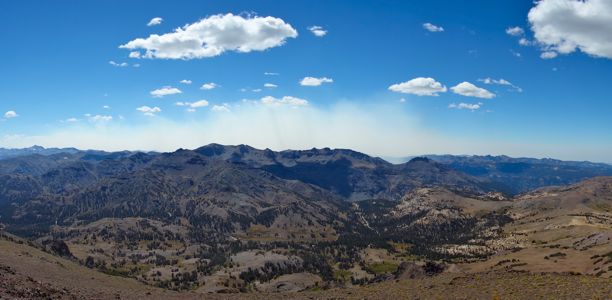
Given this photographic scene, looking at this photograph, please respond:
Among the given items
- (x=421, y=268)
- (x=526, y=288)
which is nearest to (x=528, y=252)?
(x=421, y=268)

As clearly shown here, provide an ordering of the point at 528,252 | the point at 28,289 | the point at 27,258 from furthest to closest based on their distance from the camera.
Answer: the point at 528,252
the point at 27,258
the point at 28,289

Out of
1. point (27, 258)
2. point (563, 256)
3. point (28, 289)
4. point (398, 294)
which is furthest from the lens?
point (563, 256)

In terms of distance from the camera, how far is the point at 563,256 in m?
132

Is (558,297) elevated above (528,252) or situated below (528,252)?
above

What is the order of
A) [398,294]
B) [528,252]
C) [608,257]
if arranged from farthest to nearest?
[528,252], [608,257], [398,294]

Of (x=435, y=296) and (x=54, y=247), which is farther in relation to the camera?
(x=54, y=247)

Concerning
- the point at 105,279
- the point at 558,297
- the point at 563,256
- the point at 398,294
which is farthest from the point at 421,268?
the point at 105,279

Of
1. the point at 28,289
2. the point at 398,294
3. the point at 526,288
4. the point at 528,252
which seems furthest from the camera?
the point at 528,252

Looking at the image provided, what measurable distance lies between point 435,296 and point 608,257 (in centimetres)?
6098

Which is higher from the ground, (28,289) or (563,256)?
(28,289)

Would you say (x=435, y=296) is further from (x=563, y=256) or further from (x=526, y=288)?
(x=563, y=256)

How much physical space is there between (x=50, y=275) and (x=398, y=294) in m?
63.1

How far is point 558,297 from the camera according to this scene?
60625 millimetres

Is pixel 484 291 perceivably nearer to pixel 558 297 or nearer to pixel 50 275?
pixel 558 297
